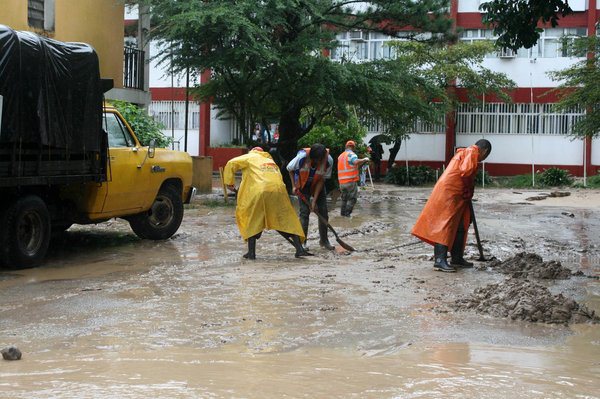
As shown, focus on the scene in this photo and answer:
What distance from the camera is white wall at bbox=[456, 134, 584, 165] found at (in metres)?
34.5

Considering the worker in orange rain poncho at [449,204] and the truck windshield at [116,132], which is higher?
the truck windshield at [116,132]

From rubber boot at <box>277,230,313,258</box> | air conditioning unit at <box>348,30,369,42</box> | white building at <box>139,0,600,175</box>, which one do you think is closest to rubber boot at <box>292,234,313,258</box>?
rubber boot at <box>277,230,313,258</box>

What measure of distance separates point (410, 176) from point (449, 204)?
862 inches

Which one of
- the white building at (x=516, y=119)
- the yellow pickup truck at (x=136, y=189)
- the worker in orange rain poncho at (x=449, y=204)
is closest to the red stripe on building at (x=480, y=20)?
the white building at (x=516, y=119)

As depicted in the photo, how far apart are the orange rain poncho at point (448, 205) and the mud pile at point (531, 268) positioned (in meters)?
0.75

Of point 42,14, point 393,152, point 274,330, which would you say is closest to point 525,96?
point 393,152

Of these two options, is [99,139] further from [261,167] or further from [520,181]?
[520,181]

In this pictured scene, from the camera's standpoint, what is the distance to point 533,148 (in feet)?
113

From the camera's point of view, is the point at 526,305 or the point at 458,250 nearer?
the point at 526,305

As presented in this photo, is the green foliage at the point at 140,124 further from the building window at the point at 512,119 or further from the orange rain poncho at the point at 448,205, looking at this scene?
the building window at the point at 512,119

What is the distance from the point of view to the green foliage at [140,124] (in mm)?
18983

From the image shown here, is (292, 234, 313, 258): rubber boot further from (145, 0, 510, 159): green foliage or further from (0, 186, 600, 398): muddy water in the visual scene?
(145, 0, 510, 159): green foliage

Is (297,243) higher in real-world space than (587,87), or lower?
lower

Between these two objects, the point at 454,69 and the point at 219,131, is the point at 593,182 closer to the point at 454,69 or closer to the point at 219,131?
the point at 454,69
